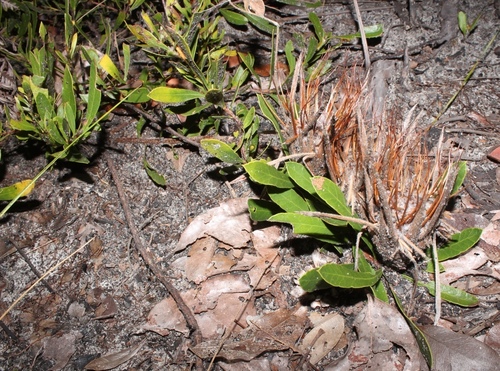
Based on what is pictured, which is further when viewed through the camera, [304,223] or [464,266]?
[464,266]

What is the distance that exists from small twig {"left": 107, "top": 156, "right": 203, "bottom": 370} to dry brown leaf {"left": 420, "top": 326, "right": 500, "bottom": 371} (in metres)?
0.82

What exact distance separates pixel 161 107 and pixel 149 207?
45 cm

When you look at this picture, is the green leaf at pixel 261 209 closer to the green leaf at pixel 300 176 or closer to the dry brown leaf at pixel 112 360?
the green leaf at pixel 300 176

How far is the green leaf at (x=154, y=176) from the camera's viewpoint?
6.60 feet

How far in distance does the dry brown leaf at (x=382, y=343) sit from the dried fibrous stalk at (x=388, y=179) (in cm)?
19

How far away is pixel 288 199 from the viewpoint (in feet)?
5.47

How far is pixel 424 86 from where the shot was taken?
2.19 metres

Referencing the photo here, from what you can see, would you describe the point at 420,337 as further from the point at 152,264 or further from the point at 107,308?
the point at 107,308

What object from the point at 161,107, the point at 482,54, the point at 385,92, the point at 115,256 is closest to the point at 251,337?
the point at 115,256

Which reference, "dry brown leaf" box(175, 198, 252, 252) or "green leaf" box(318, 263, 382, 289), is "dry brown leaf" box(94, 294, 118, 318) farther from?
"green leaf" box(318, 263, 382, 289)

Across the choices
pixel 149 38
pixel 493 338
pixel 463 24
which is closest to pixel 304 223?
pixel 493 338

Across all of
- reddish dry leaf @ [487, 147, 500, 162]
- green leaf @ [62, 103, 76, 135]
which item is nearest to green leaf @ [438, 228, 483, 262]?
reddish dry leaf @ [487, 147, 500, 162]

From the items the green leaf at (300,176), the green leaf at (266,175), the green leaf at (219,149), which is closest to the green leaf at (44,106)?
the green leaf at (219,149)

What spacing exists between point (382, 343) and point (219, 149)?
892 mm
